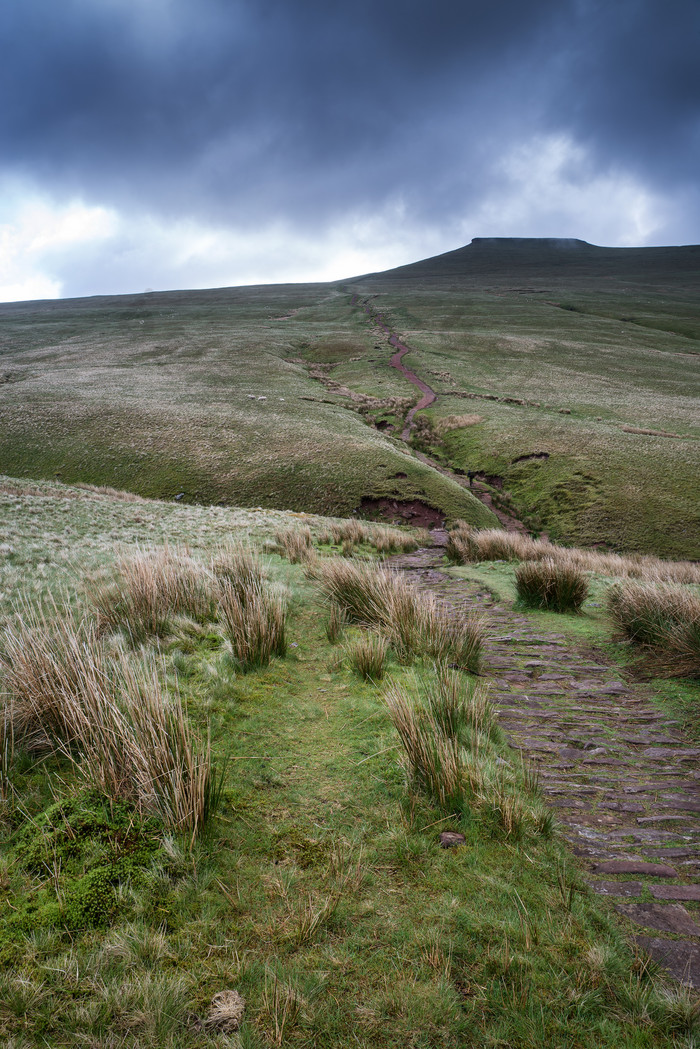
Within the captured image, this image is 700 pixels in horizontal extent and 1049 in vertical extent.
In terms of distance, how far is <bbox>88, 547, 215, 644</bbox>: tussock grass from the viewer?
5953 millimetres

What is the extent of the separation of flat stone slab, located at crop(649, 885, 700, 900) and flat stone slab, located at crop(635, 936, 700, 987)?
11.5 inches

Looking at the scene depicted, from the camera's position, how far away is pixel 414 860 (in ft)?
9.82

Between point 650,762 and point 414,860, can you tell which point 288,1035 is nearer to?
point 414,860

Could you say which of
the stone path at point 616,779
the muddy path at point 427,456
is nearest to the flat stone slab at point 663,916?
the stone path at point 616,779

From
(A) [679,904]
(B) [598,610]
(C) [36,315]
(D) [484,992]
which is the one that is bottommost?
(B) [598,610]

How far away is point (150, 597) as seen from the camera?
20.8 ft

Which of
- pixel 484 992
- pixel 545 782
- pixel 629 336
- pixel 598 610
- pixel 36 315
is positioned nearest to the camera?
pixel 484 992

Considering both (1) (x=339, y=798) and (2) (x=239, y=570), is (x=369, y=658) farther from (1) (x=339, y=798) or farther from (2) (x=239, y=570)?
(2) (x=239, y=570)

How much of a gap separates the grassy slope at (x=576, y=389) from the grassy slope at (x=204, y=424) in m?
5.92

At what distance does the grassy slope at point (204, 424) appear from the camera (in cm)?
2800

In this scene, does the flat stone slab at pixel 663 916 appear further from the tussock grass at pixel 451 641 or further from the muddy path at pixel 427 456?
the muddy path at pixel 427 456

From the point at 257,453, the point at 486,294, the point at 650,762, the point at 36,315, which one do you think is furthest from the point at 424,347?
the point at 36,315

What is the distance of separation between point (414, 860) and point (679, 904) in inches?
60.3

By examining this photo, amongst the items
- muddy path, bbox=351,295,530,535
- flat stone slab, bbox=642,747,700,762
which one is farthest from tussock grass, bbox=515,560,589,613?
muddy path, bbox=351,295,530,535
